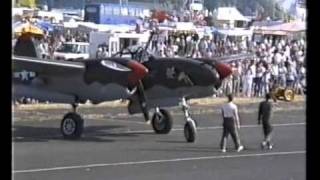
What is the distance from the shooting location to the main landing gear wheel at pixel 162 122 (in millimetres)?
15266

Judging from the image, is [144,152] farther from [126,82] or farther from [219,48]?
[219,48]

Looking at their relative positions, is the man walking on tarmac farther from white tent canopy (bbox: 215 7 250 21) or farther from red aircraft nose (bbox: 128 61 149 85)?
red aircraft nose (bbox: 128 61 149 85)

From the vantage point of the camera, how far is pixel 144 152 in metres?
12.4

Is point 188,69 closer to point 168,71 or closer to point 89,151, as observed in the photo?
point 168,71

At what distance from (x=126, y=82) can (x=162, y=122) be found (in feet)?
4.28

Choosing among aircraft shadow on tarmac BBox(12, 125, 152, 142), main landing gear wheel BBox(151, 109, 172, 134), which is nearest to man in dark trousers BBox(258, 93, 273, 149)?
main landing gear wheel BBox(151, 109, 172, 134)

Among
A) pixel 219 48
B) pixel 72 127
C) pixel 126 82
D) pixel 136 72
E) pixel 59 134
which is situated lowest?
pixel 59 134

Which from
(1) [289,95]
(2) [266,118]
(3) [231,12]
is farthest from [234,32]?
(3) [231,12]

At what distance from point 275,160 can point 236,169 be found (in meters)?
1.30

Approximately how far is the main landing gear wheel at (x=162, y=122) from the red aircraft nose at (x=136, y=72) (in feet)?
3.74

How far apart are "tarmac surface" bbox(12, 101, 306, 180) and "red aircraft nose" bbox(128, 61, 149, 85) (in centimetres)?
113

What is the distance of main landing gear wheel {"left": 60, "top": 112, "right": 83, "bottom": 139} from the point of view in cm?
1442

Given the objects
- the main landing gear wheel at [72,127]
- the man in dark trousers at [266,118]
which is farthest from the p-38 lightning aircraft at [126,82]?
the man in dark trousers at [266,118]

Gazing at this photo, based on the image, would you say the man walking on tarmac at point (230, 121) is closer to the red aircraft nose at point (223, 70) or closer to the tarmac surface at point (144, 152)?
the tarmac surface at point (144, 152)
